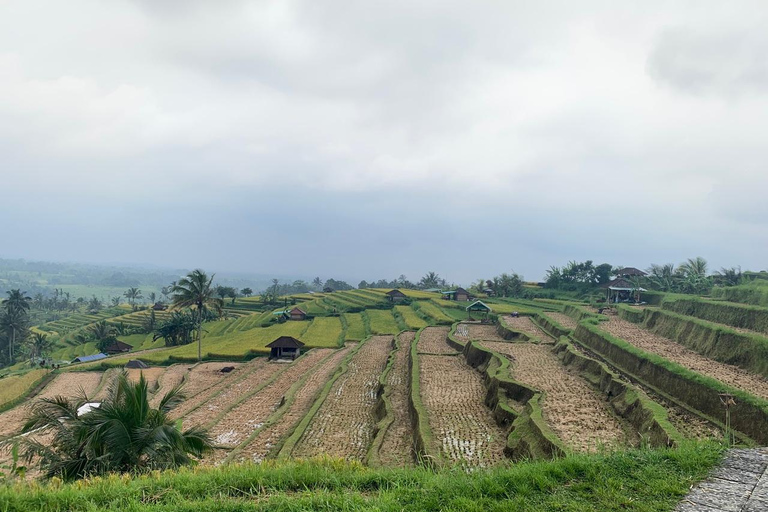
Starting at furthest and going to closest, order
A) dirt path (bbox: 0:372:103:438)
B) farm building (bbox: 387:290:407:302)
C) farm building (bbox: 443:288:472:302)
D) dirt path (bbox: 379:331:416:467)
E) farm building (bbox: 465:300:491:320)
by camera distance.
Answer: farm building (bbox: 443:288:472:302), farm building (bbox: 387:290:407:302), farm building (bbox: 465:300:491:320), dirt path (bbox: 0:372:103:438), dirt path (bbox: 379:331:416:467)

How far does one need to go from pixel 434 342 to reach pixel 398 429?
17163 mm

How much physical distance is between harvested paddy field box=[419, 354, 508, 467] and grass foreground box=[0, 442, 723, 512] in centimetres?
174

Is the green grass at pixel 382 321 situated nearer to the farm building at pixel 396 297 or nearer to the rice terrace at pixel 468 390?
the rice terrace at pixel 468 390

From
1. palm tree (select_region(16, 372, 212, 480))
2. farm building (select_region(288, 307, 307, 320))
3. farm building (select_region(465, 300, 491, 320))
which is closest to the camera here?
palm tree (select_region(16, 372, 212, 480))

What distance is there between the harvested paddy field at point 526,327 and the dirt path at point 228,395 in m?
16.7

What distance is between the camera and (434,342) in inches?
1228

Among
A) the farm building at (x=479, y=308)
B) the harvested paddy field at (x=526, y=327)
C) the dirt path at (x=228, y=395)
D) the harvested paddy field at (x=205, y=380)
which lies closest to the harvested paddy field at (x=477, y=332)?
the harvested paddy field at (x=526, y=327)

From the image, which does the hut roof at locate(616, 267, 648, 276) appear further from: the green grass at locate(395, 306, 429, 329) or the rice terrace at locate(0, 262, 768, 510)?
the green grass at locate(395, 306, 429, 329)

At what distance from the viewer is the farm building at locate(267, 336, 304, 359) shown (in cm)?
3262

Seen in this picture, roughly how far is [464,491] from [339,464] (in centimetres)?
211

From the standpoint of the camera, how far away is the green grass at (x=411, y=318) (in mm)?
41631

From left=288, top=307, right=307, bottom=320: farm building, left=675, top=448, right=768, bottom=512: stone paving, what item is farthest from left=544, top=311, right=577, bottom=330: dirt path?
left=288, top=307, right=307, bottom=320: farm building

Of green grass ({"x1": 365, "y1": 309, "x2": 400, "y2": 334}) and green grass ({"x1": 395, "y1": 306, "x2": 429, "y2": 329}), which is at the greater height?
green grass ({"x1": 395, "y1": 306, "x2": 429, "y2": 329})

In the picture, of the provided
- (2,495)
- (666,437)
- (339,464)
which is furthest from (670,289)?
(2,495)
